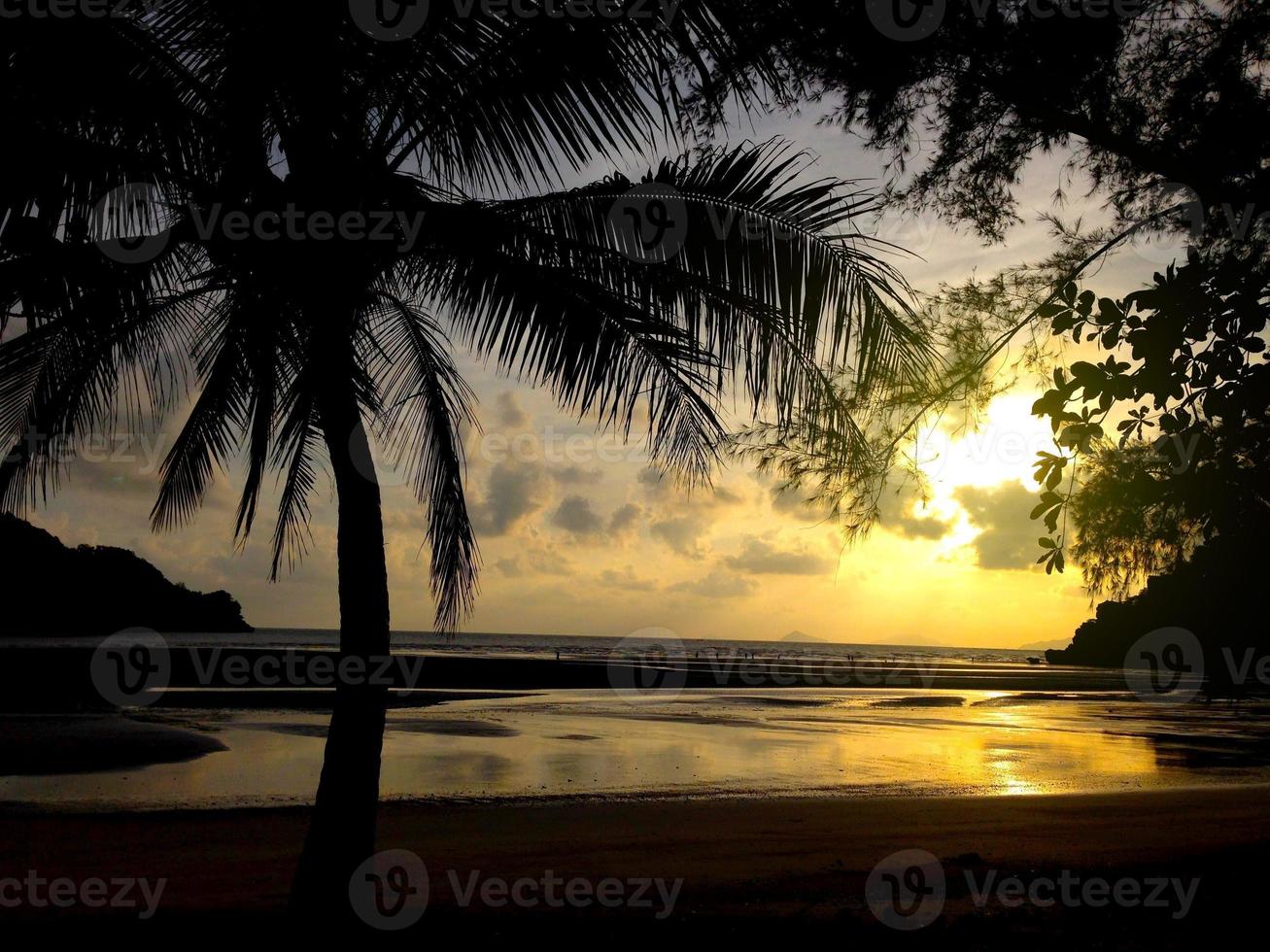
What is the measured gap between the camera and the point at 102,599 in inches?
3307

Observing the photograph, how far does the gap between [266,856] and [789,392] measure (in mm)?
6083

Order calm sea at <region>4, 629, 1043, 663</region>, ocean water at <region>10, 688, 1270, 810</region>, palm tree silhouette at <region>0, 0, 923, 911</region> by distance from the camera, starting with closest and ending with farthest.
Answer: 1. palm tree silhouette at <region>0, 0, 923, 911</region>
2. ocean water at <region>10, 688, 1270, 810</region>
3. calm sea at <region>4, 629, 1043, 663</region>

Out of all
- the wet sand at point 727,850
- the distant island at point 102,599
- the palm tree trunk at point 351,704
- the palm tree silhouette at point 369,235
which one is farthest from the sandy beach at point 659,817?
the distant island at point 102,599

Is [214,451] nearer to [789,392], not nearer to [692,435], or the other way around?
[692,435]

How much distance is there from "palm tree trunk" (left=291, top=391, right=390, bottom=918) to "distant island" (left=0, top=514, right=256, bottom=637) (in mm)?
59261

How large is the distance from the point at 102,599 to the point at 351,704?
92.7m

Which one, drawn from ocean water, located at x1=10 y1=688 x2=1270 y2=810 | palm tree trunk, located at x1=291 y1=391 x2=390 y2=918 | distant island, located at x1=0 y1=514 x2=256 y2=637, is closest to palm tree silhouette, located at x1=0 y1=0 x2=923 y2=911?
palm tree trunk, located at x1=291 y1=391 x2=390 y2=918

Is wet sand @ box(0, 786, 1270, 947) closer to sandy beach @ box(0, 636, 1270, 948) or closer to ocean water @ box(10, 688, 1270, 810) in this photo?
sandy beach @ box(0, 636, 1270, 948)

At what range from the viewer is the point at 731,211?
202 inches

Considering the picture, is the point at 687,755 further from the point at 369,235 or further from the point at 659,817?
A: the point at 369,235

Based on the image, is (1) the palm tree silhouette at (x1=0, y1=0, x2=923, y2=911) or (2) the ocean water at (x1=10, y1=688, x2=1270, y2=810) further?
(2) the ocean water at (x1=10, y1=688, x2=1270, y2=810)

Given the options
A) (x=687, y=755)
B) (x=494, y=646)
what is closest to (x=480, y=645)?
(x=494, y=646)

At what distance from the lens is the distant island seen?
222 ft

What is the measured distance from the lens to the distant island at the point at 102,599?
222 ft
